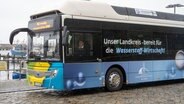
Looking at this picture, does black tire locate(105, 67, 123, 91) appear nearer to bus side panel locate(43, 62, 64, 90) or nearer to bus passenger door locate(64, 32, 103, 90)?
bus passenger door locate(64, 32, 103, 90)

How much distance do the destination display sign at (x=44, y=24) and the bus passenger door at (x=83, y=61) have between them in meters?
0.68

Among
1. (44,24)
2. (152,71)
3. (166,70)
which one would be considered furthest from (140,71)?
(44,24)

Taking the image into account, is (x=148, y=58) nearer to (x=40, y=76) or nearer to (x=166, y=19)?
(x=166, y=19)

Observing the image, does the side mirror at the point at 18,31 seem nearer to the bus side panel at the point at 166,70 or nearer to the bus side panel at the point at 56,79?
the bus side panel at the point at 56,79

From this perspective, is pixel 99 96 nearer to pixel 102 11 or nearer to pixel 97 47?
pixel 97 47

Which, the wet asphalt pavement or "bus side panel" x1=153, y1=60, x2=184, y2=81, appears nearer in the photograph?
the wet asphalt pavement

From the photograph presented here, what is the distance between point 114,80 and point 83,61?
1.93 meters

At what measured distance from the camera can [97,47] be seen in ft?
49.2

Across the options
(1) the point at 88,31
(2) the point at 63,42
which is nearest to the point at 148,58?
(1) the point at 88,31

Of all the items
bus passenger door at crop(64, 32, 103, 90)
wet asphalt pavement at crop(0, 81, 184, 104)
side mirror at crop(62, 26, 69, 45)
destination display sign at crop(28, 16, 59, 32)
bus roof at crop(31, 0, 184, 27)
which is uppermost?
bus roof at crop(31, 0, 184, 27)

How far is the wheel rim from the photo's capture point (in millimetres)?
15672

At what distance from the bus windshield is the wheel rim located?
2770 mm

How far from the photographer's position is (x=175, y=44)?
18.5 m

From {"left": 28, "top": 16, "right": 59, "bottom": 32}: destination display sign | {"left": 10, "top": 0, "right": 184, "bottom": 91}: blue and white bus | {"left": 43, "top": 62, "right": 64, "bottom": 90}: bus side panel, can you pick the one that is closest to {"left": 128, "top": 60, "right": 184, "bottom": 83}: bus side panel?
{"left": 10, "top": 0, "right": 184, "bottom": 91}: blue and white bus
